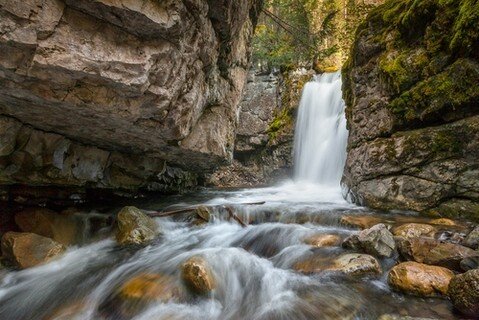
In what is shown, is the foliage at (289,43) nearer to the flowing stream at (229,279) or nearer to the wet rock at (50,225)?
the flowing stream at (229,279)

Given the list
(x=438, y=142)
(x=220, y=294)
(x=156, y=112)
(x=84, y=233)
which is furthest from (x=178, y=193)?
(x=438, y=142)

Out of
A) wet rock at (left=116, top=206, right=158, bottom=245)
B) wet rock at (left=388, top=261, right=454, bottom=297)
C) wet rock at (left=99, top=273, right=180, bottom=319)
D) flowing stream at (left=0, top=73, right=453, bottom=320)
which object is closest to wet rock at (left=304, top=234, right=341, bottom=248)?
flowing stream at (left=0, top=73, right=453, bottom=320)

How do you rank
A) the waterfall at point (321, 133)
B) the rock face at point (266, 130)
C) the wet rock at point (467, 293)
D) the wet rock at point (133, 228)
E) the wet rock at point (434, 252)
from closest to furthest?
the wet rock at point (467, 293), the wet rock at point (434, 252), the wet rock at point (133, 228), the waterfall at point (321, 133), the rock face at point (266, 130)

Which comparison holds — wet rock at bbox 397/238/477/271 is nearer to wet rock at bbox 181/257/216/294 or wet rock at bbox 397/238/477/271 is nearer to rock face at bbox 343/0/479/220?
rock face at bbox 343/0/479/220

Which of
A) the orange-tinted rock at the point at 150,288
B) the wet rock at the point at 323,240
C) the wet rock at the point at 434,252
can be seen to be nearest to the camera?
the wet rock at the point at 434,252

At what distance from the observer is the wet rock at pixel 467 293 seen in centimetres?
290

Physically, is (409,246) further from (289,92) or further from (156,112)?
(289,92)

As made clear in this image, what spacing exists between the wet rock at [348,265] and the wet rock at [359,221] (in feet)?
4.75

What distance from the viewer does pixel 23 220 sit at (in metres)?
6.59

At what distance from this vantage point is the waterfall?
13082mm

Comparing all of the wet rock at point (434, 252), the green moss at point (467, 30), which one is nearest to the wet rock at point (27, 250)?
the wet rock at point (434, 252)

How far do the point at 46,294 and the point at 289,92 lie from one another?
16.4 meters

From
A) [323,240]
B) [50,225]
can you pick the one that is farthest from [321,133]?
[50,225]

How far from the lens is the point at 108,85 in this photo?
4742 mm
